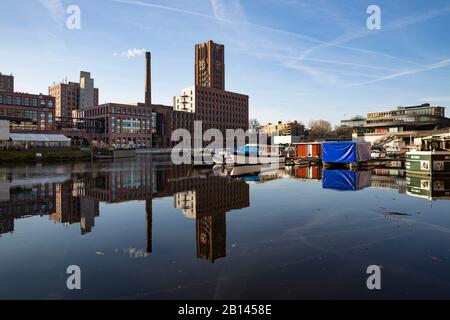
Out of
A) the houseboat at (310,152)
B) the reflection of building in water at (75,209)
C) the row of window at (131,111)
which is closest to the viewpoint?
the reflection of building in water at (75,209)

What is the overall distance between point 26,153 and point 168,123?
8343 cm

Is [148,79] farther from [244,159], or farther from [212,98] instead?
[244,159]

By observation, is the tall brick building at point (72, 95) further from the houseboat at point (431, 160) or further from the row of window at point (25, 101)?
the houseboat at point (431, 160)

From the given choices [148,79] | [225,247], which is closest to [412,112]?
[148,79]

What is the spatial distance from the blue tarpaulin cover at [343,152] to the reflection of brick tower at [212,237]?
33505 mm

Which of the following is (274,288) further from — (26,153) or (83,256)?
(26,153)

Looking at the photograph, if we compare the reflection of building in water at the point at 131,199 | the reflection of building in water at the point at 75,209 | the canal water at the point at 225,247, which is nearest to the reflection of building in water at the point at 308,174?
the reflection of building in water at the point at 131,199

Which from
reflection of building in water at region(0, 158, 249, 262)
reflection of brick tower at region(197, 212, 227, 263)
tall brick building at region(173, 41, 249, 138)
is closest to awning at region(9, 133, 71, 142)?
reflection of building in water at region(0, 158, 249, 262)

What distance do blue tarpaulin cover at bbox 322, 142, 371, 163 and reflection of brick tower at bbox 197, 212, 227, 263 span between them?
110 feet

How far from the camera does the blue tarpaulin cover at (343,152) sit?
4269 cm

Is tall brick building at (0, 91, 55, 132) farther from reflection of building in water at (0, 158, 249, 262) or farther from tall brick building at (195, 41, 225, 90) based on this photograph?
reflection of building in water at (0, 158, 249, 262)

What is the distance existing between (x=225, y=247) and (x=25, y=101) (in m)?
123
